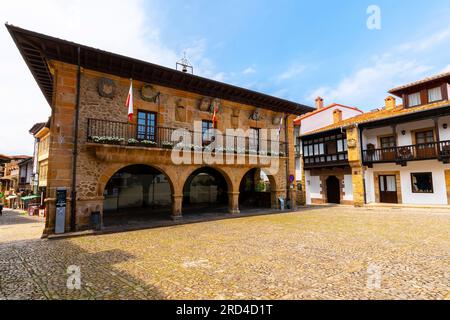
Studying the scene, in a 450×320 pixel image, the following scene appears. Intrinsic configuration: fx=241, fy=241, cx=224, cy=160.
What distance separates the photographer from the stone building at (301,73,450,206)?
15.1 metres

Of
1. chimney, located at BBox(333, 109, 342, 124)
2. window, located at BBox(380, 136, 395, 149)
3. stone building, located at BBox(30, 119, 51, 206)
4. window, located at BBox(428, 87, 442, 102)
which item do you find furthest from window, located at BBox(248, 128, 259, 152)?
stone building, located at BBox(30, 119, 51, 206)

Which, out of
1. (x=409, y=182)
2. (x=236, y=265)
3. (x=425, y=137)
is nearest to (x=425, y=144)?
(x=425, y=137)

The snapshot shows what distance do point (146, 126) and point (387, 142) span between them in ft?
55.7

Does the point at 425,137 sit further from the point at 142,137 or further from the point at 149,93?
the point at 142,137

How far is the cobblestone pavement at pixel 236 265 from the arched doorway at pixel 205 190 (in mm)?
9727

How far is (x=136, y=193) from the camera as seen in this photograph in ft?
51.9

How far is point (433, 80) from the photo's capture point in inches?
624

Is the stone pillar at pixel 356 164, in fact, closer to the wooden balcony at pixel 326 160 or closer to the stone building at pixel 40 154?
the wooden balcony at pixel 326 160

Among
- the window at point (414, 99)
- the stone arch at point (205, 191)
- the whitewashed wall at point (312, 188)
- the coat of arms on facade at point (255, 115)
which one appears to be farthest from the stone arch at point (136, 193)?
the window at point (414, 99)

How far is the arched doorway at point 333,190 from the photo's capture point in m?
20.6

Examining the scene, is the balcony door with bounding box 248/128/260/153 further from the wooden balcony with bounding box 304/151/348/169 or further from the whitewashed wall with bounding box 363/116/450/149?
the whitewashed wall with bounding box 363/116/450/149
